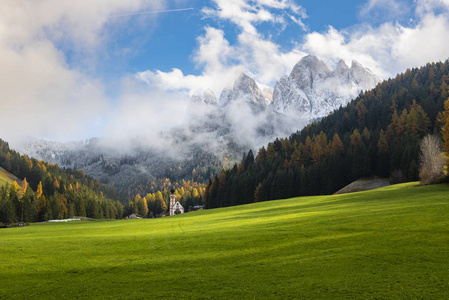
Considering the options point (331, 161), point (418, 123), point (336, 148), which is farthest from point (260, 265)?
point (418, 123)

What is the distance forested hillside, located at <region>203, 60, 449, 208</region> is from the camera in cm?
11056

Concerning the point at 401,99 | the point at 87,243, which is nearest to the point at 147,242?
the point at 87,243

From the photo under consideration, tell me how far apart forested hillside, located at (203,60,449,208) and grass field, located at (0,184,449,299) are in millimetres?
78709

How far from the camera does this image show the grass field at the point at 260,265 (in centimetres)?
1523

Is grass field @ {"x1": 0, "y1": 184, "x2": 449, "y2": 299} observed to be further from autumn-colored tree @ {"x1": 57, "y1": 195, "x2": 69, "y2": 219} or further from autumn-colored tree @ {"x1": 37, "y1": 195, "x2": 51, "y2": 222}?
autumn-colored tree @ {"x1": 57, "y1": 195, "x2": 69, "y2": 219}

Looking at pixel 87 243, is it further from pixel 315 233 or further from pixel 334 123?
pixel 334 123

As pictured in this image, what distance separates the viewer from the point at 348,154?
11712 centimetres

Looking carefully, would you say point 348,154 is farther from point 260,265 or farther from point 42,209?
point 42,209

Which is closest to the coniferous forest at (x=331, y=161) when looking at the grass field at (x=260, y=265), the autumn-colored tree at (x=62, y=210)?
the autumn-colored tree at (x=62, y=210)

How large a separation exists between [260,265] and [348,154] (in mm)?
106672

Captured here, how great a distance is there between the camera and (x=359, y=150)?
377ft

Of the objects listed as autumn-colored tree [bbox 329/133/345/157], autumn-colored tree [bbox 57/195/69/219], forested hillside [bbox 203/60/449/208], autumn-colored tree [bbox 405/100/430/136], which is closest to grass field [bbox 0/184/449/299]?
forested hillside [bbox 203/60/449/208]

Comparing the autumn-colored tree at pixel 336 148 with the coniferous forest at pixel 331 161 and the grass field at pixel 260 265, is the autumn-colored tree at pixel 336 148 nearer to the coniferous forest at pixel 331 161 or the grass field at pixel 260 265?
the coniferous forest at pixel 331 161

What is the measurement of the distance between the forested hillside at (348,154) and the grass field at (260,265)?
258ft
